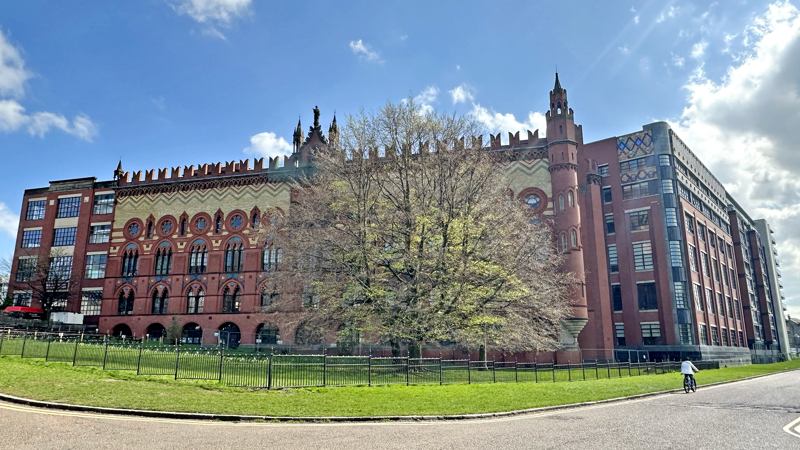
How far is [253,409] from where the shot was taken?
14.2 metres

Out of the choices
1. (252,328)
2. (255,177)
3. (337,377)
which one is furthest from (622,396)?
(255,177)

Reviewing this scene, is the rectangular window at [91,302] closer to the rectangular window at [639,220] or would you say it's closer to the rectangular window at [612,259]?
the rectangular window at [612,259]

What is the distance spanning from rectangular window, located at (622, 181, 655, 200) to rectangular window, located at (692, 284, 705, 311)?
921 centimetres

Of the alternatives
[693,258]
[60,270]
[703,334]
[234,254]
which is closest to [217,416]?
[234,254]

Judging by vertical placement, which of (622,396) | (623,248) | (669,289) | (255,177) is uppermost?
(255,177)

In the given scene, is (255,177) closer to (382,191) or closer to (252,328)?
(252,328)

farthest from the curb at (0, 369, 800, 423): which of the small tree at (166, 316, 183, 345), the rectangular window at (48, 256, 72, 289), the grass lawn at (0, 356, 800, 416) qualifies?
the rectangular window at (48, 256, 72, 289)

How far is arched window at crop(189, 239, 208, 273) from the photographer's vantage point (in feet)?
165

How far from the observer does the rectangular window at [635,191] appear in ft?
162

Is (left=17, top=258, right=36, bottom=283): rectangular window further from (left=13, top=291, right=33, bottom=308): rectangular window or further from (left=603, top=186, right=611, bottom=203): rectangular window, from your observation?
(left=603, top=186, right=611, bottom=203): rectangular window

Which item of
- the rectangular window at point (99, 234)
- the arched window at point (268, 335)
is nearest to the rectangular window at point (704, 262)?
the arched window at point (268, 335)

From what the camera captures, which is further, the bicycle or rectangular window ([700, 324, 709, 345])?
rectangular window ([700, 324, 709, 345])

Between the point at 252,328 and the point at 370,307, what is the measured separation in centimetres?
2326

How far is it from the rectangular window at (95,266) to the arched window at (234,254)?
1310cm
